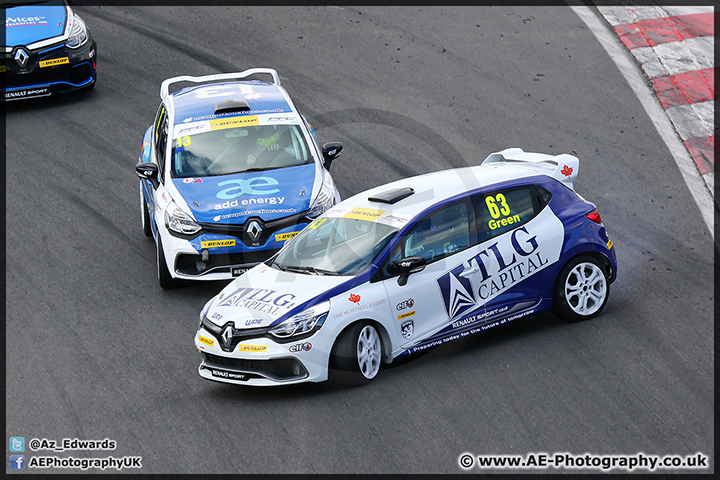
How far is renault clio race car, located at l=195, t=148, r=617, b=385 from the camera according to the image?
748 centimetres

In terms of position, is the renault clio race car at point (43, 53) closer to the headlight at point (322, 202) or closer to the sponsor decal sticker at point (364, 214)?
the headlight at point (322, 202)

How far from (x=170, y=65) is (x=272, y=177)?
6.91 meters

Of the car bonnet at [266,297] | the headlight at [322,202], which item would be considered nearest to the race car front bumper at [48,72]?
the headlight at [322,202]

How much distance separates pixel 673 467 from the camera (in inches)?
250

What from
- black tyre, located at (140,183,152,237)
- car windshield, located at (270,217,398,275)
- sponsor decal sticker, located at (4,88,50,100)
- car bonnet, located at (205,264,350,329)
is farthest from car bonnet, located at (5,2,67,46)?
car bonnet, located at (205,264,350,329)

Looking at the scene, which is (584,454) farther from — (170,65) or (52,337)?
(170,65)

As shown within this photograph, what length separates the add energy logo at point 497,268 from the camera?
26.4ft

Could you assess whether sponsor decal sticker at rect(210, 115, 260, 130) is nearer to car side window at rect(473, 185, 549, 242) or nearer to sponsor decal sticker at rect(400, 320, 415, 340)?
car side window at rect(473, 185, 549, 242)

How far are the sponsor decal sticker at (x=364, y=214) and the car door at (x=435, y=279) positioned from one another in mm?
439

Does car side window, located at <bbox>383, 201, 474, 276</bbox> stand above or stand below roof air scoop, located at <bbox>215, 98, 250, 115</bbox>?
above

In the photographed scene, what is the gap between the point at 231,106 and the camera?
35.7 ft

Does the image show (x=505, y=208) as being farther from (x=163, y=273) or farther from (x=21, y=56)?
(x=21, y=56)

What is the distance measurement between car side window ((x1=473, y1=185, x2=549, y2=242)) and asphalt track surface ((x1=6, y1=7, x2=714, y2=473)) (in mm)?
1070

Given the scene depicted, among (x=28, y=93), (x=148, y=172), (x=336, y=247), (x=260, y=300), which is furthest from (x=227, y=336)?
(x=28, y=93)
